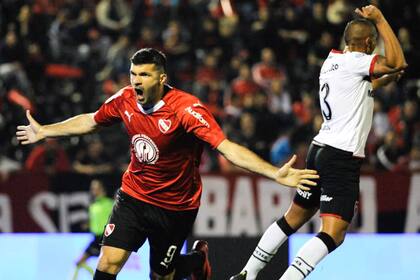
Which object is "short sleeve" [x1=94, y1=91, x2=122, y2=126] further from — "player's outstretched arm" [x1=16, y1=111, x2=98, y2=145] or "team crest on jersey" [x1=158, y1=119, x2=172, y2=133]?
"team crest on jersey" [x1=158, y1=119, x2=172, y2=133]

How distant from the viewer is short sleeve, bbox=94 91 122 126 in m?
7.21

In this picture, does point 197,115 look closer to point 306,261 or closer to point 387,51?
point 306,261

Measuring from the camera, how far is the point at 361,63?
717 cm

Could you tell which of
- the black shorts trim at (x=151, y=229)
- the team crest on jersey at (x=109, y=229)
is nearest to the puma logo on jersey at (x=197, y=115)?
the black shorts trim at (x=151, y=229)

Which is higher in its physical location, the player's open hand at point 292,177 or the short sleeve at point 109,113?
the short sleeve at point 109,113

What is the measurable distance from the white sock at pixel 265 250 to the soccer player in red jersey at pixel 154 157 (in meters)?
0.57

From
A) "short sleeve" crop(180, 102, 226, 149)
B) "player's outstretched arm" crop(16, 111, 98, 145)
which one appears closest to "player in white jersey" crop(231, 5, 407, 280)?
"short sleeve" crop(180, 102, 226, 149)

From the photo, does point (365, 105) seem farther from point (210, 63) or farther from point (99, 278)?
point (210, 63)

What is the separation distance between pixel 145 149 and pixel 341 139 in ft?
4.79

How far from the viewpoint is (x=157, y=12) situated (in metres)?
18.0

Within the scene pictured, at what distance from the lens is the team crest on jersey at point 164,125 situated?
6.94m

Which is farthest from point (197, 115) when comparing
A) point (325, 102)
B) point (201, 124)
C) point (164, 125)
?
point (325, 102)

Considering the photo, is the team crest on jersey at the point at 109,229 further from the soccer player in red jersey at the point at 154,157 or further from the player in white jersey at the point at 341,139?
the player in white jersey at the point at 341,139

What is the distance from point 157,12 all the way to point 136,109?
11166 mm
